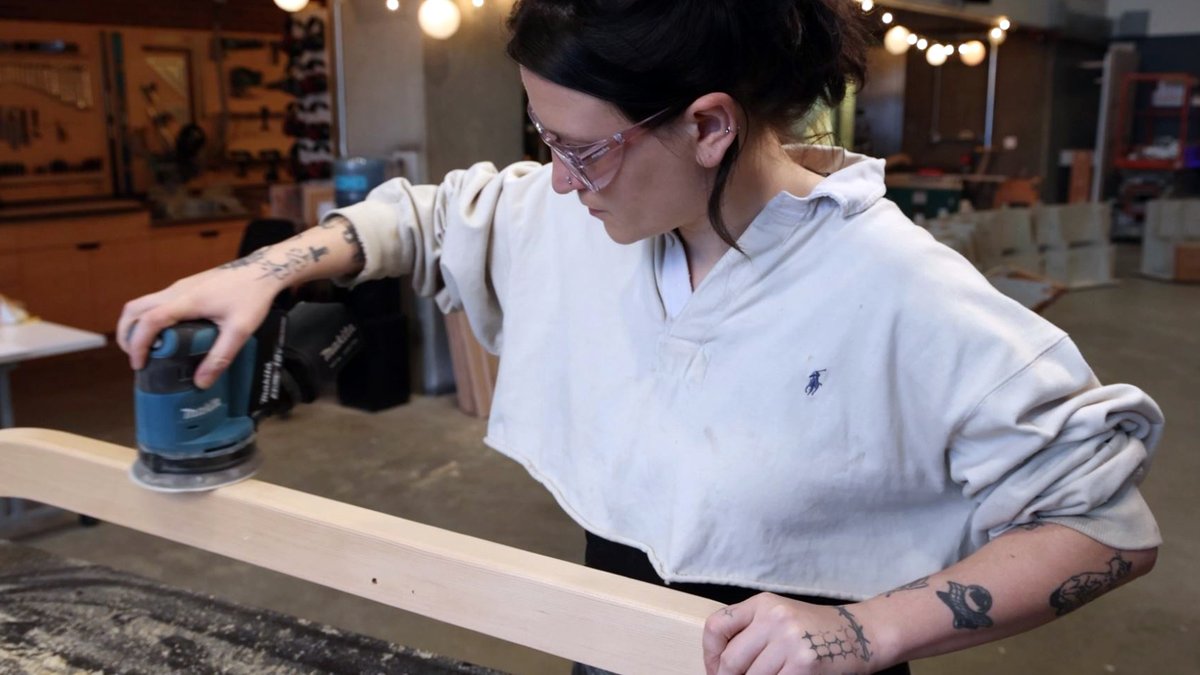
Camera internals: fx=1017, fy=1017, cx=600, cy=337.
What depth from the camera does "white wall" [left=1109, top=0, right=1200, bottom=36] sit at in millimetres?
11087

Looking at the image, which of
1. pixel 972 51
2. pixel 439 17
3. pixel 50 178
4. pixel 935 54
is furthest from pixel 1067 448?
pixel 972 51

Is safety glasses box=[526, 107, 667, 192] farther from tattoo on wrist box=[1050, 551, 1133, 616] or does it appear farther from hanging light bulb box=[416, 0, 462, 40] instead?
hanging light bulb box=[416, 0, 462, 40]

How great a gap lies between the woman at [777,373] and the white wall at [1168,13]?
12093 mm

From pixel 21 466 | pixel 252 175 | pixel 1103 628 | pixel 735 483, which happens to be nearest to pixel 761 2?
pixel 735 483

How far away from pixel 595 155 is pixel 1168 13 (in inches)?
491

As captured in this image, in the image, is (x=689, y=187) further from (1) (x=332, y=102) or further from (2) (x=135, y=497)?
(1) (x=332, y=102)

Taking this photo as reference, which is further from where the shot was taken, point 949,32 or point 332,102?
point 949,32

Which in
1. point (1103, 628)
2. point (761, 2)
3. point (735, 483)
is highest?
point (761, 2)

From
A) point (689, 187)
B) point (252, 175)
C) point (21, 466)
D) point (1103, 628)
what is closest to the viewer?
point (689, 187)

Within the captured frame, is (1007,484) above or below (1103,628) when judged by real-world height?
above

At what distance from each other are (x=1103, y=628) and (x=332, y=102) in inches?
183

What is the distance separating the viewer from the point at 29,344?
3.42 metres

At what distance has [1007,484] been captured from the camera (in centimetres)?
102

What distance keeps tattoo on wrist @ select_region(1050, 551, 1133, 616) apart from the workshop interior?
1.90 ft
